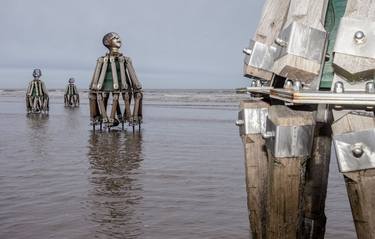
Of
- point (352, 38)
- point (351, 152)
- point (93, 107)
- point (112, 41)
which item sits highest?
point (112, 41)

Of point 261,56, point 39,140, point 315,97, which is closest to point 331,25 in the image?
point 261,56

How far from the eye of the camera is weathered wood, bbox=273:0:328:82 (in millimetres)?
2605

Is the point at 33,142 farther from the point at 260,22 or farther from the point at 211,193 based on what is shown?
the point at 260,22

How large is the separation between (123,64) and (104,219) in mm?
10390

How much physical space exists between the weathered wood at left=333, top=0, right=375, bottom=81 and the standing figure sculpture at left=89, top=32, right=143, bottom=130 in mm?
13003

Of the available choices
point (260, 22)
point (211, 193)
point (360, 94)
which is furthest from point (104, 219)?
point (360, 94)

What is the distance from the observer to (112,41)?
15148 millimetres

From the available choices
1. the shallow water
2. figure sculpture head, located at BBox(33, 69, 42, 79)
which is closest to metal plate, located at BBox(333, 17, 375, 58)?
the shallow water

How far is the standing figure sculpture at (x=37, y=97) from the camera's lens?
26641 mm

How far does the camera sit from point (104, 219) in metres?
5.43

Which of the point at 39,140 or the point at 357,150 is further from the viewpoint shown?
the point at 39,140

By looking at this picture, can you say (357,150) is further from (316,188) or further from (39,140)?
(39,140)

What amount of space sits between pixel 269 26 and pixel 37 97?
81.1ft

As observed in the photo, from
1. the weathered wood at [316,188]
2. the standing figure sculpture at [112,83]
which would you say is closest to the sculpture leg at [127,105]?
the standing figure sculpture at [112,83]
